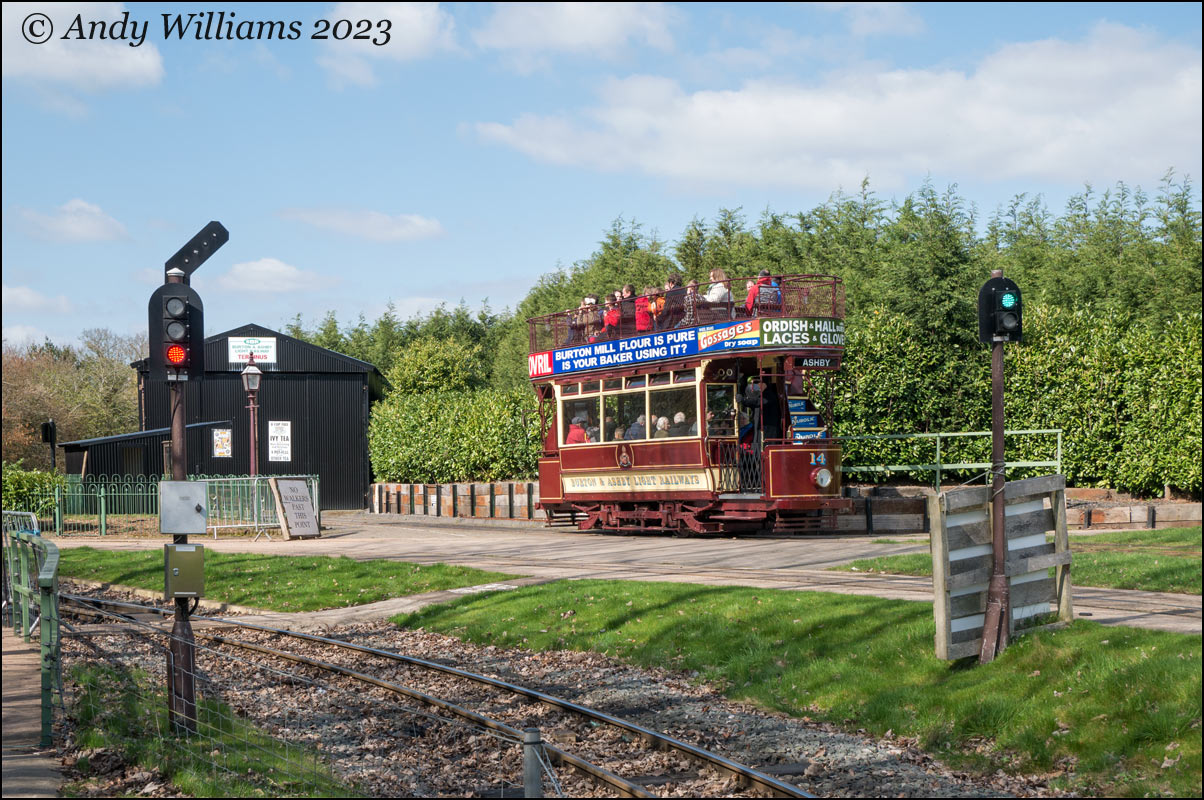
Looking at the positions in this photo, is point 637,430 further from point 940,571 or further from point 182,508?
point 182,508

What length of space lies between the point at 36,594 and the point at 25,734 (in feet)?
17.0

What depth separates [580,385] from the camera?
87.9 ft

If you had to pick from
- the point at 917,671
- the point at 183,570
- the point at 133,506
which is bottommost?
the point at 917,671

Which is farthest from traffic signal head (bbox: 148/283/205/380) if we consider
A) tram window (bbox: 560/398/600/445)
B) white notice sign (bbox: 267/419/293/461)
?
white notice sign (bbox: 267/419/293/461)

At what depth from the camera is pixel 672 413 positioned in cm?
2439

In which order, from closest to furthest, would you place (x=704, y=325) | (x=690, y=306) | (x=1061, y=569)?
(x=1061, y=569), (x=704, y=325), (x=690, y=306)

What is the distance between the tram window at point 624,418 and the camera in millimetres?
25219

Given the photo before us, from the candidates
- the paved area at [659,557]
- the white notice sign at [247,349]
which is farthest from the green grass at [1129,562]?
the white notice sign at [247,349]

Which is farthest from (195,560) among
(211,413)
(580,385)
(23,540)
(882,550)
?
(211,413)

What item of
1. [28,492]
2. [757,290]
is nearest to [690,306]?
[757,290]

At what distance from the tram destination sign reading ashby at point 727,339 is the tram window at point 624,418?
0.74m

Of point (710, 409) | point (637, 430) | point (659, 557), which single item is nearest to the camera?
point (659, 557)

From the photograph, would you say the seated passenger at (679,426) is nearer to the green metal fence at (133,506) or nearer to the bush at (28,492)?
the green metal fence at (133,506)

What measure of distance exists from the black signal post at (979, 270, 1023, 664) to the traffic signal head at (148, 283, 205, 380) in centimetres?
679
